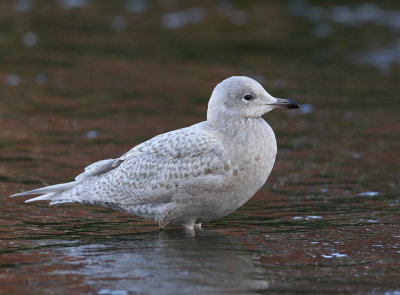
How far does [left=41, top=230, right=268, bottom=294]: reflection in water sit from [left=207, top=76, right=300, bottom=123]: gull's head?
114cm

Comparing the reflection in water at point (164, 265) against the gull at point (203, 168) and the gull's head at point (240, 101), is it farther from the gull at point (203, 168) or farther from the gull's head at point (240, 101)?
the gull's head at point (240, 101)

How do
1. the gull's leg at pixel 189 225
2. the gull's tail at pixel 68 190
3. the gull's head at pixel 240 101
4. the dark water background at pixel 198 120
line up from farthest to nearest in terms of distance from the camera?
1. the gull's tail at pixel 68 190
2. the gull's leg at pixel 189 225
3. the gull's head at pixel 240 101
4. the dark water background at pixel 198 120

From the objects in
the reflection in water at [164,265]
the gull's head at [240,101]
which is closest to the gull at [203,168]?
the gull's head at [240,101]

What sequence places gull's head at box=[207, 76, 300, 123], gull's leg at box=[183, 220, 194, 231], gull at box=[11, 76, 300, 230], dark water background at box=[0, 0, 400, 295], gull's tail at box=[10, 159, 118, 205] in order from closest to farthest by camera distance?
dark water background at box=[0, 0, 400, 295], gull at box=[11, 76, 300, 230], gull's head at box=[207, 76, 300, 123], gull's leg at box=[183, 220, 194, 231], gull's tail at box=[10, 159, 118, 205]

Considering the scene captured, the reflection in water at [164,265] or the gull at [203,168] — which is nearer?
the reflection in water at [164,265]

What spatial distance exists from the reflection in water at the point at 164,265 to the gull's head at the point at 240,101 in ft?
3.74

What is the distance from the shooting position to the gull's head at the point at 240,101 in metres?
7.21

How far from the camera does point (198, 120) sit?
1194 cm

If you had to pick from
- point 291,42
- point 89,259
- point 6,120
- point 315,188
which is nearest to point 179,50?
point 291,42

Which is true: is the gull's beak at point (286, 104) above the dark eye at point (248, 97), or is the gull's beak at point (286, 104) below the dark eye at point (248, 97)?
below

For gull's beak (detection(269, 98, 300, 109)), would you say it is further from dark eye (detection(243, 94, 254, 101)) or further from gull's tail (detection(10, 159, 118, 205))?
gull's tail (detection(10, 159, 118, 205))

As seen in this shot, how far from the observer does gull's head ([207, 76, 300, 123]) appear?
721 centimetres

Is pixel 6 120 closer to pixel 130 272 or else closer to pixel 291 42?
pixel 130 272

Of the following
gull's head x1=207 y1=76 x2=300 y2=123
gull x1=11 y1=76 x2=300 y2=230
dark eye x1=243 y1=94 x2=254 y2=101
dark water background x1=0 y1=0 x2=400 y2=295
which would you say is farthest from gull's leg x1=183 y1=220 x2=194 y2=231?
dark eye x1=243 y1=94 x2=254 y2=101
